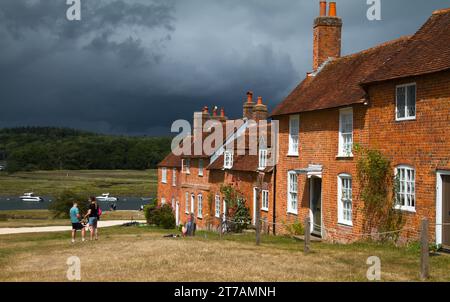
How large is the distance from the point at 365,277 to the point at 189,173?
35265 millimetres

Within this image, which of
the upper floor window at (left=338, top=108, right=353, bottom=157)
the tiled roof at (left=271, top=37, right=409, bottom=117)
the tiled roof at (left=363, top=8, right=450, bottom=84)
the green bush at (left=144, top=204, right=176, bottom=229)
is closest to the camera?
the tiled roof at (left=363, top=8, right=450, bottom=84)

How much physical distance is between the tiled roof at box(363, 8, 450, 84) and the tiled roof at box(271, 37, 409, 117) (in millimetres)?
1370

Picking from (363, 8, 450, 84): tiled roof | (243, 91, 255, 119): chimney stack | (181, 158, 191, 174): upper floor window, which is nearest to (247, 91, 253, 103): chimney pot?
(243, 91, 255, 119): chimney stack

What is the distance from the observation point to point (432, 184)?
18.5m

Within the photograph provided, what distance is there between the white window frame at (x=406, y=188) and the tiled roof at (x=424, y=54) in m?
3.31

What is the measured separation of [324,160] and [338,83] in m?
3.67

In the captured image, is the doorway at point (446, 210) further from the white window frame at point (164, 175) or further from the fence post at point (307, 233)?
the white window frame at point (164, 175)

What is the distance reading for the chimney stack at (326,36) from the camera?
29.1 meters

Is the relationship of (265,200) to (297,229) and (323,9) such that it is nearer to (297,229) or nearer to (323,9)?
(297,229)

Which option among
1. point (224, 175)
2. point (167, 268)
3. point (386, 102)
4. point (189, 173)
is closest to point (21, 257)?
point (167, 268)

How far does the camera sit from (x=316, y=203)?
87.4ft

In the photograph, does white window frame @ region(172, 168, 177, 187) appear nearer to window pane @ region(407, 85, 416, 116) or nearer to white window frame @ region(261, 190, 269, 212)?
white window frame @ region(261, 190, 269, 212)

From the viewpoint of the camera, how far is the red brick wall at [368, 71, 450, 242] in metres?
18.3
